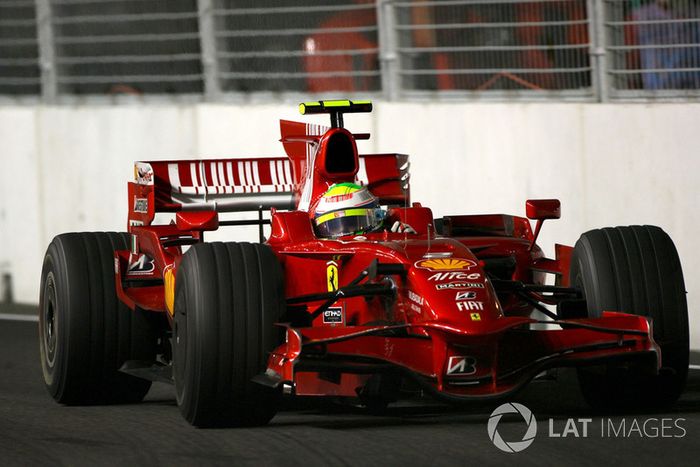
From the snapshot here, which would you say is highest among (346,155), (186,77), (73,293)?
(186,77)

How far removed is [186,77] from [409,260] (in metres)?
6.69

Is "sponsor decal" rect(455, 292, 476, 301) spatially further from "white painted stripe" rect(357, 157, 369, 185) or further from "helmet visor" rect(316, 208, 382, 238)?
"white painted stripe" rect(357, 157, 369, 185)

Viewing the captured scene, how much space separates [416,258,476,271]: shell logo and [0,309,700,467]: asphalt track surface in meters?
0.77

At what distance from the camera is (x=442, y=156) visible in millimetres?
11953

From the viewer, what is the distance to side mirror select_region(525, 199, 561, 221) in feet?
28.1

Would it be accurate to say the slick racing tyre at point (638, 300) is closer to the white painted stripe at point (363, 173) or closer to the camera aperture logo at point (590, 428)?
the camera aperture logo at point (590, 428)

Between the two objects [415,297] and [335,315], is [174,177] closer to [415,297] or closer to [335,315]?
[335,315]

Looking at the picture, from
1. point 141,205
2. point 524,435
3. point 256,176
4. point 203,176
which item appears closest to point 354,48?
point 256,176

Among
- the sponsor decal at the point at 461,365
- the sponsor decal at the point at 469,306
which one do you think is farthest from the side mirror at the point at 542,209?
the sponsor decal at the point at 461,365

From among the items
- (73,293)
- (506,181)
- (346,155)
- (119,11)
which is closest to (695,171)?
(506,181)

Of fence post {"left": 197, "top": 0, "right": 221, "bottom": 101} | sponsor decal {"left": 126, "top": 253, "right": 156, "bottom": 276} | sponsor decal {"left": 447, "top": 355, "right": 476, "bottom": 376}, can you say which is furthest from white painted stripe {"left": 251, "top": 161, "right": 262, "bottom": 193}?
fence post {"left": 197, "top": 0, "right": 221, "bottom": 101}

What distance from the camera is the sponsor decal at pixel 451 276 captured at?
724 centimetres

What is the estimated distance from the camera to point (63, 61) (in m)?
14.3

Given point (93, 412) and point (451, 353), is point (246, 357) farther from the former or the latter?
point (93, 412)
